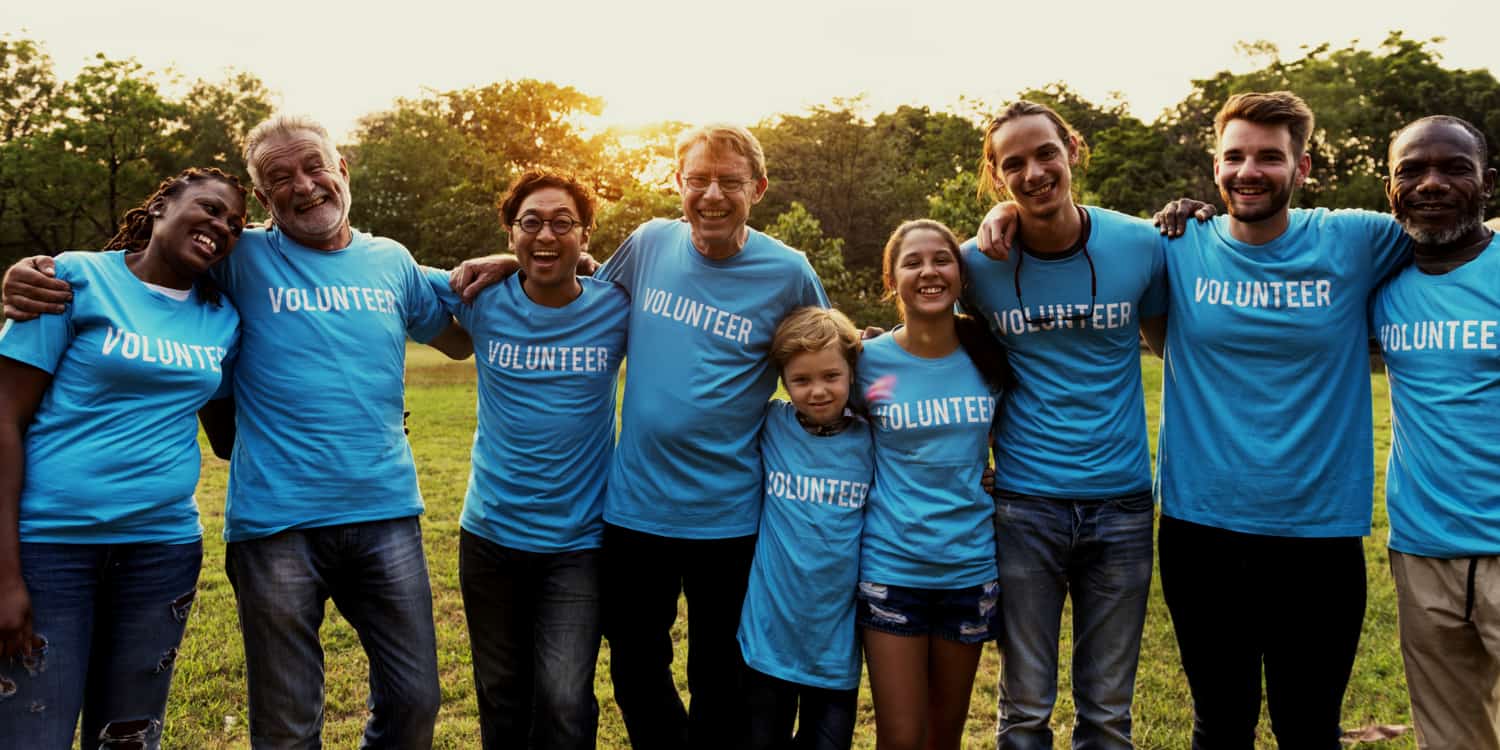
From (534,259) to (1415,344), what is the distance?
10.6 feet

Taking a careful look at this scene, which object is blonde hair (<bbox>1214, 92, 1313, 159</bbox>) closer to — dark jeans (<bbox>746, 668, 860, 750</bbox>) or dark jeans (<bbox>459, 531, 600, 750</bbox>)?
dark jeans (<bbox>746, 668, 860, 750</bbox>)

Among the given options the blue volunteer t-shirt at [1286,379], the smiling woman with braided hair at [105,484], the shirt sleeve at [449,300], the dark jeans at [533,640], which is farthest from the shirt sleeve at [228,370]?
the blue volunteer t-shirt at [1286,379]

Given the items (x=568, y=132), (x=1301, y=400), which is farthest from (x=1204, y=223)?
(x=568, y=132)

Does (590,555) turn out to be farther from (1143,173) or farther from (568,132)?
(568,132)

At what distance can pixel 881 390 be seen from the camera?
3.66m

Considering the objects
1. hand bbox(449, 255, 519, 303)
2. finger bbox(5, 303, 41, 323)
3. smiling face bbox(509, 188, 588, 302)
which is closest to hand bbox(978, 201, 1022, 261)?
smiling face bbox(509, 188, 588, 302)

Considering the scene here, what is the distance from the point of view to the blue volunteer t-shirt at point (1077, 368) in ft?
11.7

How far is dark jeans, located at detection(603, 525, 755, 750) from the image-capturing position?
380cm

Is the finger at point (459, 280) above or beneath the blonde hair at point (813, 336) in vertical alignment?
above

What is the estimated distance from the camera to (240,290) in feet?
11.4

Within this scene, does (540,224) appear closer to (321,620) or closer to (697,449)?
(697,449)

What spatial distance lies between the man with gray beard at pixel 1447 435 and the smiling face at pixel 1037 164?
1.20m

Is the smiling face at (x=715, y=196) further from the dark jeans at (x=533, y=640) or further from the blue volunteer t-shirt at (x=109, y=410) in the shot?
the blue volunteer t-shirt at (x=109, y=410)

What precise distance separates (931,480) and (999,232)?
96 centimetres
